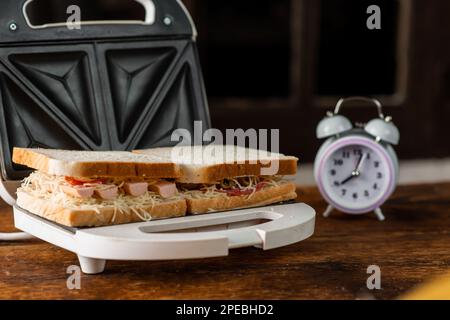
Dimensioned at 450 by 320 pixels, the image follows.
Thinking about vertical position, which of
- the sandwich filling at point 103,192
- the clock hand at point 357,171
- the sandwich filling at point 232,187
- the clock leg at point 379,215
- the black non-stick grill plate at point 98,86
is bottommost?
the clock leg at point 379,215

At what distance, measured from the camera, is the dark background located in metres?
4.18

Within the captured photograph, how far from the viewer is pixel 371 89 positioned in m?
4.60

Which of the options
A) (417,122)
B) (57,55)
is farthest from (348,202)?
(417,122)

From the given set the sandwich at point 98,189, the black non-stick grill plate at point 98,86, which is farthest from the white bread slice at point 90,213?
the black non-stick grill plate at point 98,86

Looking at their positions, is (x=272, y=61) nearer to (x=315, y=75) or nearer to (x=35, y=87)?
(x=315, y=75)

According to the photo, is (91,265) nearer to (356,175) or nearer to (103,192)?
(103,192)

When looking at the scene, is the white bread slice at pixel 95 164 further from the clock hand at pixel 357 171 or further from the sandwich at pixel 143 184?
the clock hand at pixel 357 171

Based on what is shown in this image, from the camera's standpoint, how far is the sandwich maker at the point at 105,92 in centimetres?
150

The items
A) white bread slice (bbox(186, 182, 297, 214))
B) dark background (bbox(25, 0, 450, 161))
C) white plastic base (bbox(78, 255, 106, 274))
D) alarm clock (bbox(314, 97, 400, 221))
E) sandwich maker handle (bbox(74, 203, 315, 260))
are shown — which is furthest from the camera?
dark background (bbox(25, 0, 450, 161))

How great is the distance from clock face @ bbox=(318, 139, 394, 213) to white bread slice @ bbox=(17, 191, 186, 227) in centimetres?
60

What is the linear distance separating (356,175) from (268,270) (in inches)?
24.4

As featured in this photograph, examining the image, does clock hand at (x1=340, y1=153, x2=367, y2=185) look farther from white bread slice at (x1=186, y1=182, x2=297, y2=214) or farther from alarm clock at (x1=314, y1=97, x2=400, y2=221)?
white bread slice at (x1=186, y1=182, x2=297, y2=214)

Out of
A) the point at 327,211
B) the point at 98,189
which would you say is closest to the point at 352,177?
the point at 327,211

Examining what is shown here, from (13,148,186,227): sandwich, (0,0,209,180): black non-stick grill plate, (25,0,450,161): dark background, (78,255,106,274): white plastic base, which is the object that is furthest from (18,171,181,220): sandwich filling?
(25,0,450,161): dark background
